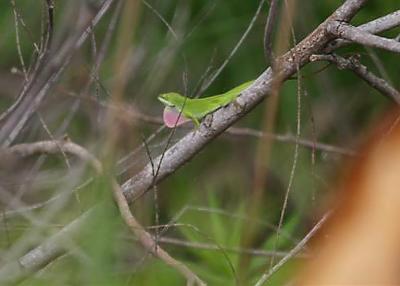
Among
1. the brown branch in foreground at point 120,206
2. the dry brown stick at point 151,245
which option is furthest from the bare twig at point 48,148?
the dry brown stick at point 151,245

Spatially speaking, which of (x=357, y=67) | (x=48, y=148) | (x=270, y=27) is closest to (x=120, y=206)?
(x=270, y=27)

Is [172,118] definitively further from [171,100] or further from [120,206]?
[120,206]

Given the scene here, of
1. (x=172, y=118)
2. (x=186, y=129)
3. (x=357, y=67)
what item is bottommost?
(x=186, y=129)

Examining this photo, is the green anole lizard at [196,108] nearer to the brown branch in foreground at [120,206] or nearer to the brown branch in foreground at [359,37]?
the brown branch in foreground at [120,206]

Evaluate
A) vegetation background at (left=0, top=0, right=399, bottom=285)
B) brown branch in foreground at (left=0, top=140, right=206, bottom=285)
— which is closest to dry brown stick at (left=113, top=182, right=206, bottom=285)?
brown branch in foreground at (left=0, top=140, right=206, bottom=285)

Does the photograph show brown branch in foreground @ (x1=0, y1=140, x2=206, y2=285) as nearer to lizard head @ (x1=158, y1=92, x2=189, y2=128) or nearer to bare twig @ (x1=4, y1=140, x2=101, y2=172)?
bare twig @ (x1=4, y1=140, x2=101, y2=172)
